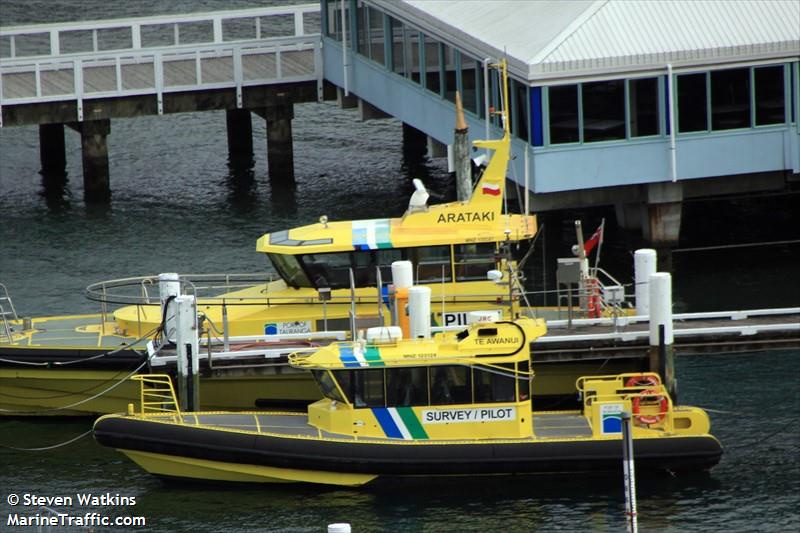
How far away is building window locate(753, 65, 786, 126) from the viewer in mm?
41875

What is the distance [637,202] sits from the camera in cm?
4278

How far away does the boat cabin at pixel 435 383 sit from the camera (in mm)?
28719

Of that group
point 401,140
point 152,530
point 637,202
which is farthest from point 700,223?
point 152,530

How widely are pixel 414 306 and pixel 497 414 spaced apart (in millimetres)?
2332

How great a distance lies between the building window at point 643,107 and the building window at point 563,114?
1304 mm

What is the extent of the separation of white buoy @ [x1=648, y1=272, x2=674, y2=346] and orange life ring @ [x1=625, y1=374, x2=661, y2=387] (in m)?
0.63

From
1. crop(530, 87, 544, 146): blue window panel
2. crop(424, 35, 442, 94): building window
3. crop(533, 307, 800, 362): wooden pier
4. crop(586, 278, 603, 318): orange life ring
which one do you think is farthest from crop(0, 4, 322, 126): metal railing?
crop(533, 307, 800, 362): wooden pier

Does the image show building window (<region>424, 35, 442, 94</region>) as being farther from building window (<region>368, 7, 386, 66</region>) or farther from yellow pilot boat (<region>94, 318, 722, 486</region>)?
yellow pilot boat (<region>94, 318, 722, 486</region>)

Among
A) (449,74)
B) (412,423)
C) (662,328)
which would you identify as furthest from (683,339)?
(449,74)

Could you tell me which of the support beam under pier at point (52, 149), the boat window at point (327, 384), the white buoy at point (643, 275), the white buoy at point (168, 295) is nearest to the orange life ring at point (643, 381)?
the white buoy at point (643, 275)

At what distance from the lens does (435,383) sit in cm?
2884

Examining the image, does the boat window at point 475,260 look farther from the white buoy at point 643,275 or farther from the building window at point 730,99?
the building window at point 730,99

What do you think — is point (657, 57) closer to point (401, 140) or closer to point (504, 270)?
point (504, 270)

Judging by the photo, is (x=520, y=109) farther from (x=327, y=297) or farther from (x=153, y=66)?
(x=153, y=66)
